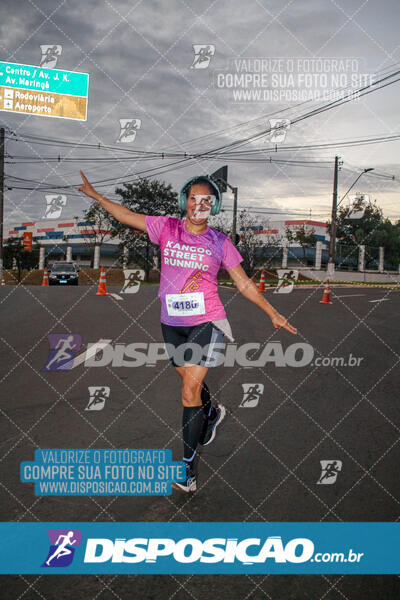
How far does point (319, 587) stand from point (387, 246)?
6489 cm

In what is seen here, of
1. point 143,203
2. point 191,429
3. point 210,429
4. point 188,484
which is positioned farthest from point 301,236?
point 188,484

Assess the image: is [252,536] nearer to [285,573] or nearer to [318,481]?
[285,573]

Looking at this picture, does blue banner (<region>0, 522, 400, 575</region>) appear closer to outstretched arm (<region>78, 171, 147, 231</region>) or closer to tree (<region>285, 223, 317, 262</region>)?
outstretched arm (<region>78, 171, 147, 231</region>)

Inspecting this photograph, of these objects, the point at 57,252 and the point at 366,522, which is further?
the point at 57,252

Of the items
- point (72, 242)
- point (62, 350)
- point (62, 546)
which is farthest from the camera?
point (72, 242)

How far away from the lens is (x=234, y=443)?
4008 mm

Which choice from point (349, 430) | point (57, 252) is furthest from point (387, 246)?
point (349, 430)

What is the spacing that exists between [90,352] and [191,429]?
169 inches

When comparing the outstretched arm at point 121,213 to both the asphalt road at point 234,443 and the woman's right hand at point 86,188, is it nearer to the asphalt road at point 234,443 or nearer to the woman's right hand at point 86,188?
the woman's right hand at point 86,188

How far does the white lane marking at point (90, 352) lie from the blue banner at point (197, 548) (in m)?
3.95

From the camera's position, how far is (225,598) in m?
2.24

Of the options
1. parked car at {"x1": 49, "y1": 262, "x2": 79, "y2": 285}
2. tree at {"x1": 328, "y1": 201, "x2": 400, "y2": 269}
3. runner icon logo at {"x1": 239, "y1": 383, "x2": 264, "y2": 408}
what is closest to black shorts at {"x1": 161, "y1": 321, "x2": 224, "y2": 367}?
runner icon logo at {"x1": 239, "y1": 383, "x2": 264, "y2": 408}

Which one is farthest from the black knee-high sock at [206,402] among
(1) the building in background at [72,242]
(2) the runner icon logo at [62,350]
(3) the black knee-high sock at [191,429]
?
(1) the building in background at [72,242]

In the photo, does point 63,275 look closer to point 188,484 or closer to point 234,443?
point 234,443
